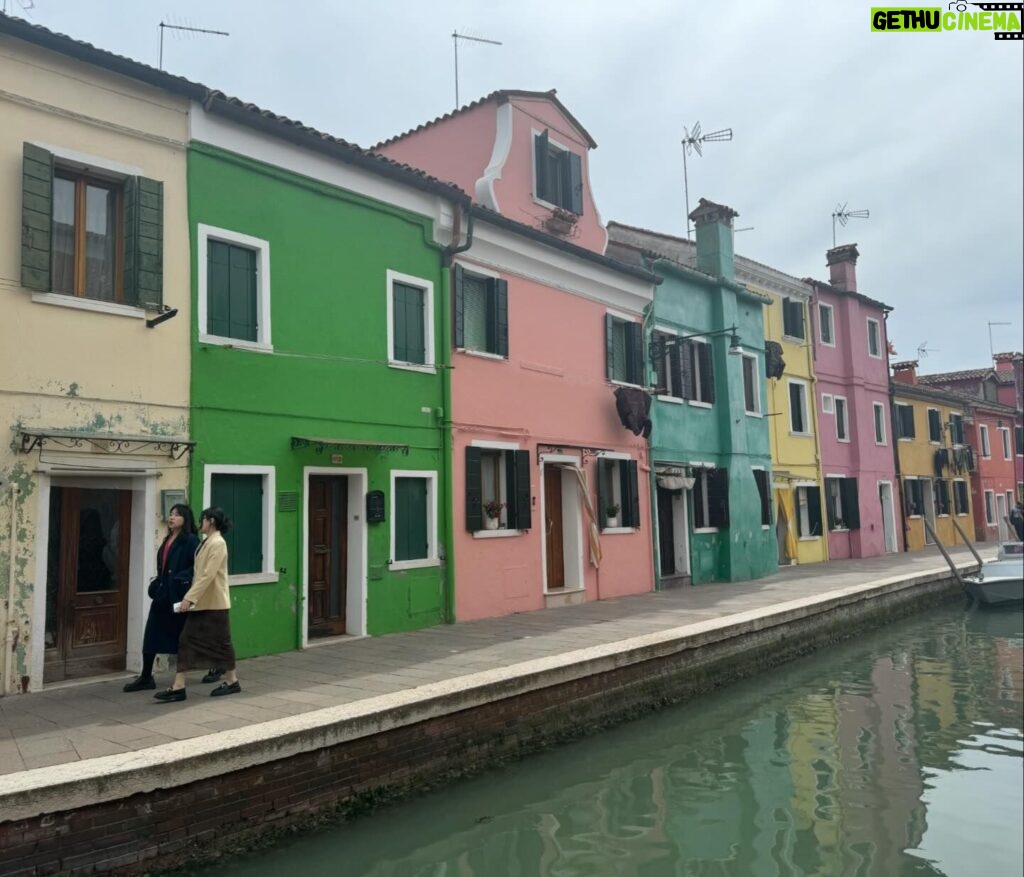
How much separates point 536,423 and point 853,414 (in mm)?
15637

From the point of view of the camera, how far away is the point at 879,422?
26.5m

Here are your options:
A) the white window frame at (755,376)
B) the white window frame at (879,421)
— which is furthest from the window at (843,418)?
the white window frame at (755,376)

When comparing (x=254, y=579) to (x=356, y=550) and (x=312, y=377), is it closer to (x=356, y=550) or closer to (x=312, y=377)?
(x=356, y=550)

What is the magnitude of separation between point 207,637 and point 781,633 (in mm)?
8250

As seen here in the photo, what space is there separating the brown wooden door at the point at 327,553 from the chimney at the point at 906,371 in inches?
1144

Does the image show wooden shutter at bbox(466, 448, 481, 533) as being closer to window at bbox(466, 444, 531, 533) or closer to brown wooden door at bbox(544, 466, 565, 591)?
window at bbox(466, 444, 531, 533)

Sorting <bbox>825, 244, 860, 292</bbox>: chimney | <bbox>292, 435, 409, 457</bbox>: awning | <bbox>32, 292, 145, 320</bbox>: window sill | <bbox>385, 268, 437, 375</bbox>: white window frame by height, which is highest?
<bbox>825, 244, 860, 292</bbox>: chimney

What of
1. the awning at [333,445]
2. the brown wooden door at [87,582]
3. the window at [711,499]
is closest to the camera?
Result: the brown wooden door at [87,582]

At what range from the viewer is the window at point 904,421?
27.6 metres

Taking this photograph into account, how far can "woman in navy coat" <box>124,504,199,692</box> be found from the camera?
697cm

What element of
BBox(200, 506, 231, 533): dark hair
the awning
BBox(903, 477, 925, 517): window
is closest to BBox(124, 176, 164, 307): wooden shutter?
the awning

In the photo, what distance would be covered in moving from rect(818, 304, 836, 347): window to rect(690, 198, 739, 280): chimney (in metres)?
7.09

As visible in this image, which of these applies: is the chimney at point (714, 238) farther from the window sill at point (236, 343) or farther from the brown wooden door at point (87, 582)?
the brown wooden door at point (87, 582)

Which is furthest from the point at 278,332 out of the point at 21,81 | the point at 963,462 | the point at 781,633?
the point at 963,462
